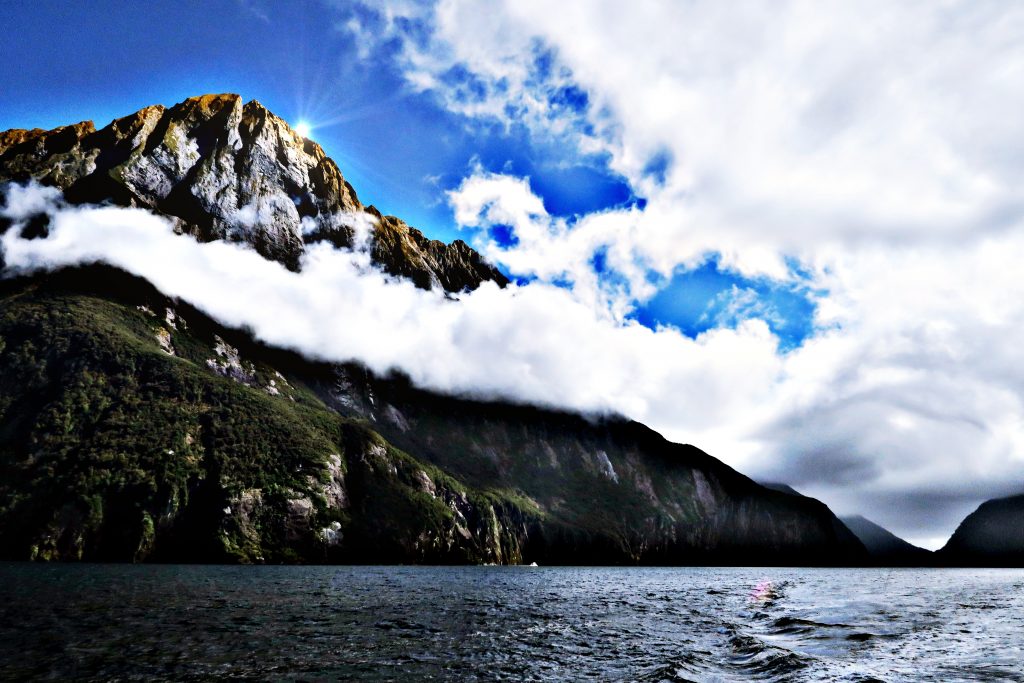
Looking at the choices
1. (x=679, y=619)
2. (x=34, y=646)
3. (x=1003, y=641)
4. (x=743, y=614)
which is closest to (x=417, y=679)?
(x=34, y=646)

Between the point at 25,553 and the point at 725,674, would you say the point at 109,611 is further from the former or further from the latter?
the point at 25,553

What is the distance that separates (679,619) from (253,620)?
4357 cm

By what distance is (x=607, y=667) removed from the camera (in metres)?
34.3

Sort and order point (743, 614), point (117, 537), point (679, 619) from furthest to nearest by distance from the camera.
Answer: point (117, 537)
point (743, 614)
point (679, 619)

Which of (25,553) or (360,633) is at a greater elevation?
(360,633)

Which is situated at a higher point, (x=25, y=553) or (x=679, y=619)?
(x=679, y=619)

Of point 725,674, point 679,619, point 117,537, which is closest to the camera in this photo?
point 725,674

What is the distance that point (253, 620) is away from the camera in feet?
166

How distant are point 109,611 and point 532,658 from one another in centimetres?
4369

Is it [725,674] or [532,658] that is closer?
[725,674]

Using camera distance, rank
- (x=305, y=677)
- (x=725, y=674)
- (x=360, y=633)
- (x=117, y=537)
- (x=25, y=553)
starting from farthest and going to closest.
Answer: (x=117, y=537) < (x=25, y=553) < (x=360, y=633) < (x=725, y=674) < (x=305, y=677)

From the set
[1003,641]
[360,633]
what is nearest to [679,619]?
Result: [1003,641]

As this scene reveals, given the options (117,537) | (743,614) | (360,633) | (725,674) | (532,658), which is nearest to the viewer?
(725,674)

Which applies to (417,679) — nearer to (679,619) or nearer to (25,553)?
(679,619)
